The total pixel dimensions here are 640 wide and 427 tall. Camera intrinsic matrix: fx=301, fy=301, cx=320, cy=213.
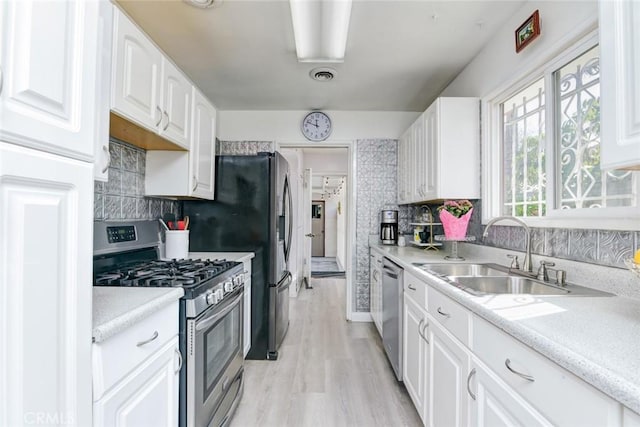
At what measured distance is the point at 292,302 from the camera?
4.32m

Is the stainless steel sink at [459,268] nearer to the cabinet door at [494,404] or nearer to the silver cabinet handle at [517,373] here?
the cabinet door at [494,404]

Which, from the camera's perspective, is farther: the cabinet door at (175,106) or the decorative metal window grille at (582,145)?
the cabinet door at (175,106)

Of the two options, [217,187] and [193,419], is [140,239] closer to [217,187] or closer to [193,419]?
[217,187]

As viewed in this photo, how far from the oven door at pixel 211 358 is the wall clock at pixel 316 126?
2213 millimetres

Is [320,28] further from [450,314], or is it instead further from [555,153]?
[450,314]

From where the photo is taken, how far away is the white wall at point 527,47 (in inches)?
55.8

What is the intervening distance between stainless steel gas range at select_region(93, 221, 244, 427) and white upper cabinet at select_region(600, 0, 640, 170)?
1542 millimetres

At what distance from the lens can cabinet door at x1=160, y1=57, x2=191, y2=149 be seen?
1.72m

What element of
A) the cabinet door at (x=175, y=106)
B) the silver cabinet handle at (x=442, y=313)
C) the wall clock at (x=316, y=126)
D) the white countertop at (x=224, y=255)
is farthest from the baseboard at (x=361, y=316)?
the cabinet door at (x=175, y=106)

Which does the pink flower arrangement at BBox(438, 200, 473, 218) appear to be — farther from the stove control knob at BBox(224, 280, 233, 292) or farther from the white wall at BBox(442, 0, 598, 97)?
the stove control knob at BBox(224, 280, 233, 292)

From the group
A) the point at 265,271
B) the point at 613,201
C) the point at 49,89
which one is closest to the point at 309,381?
the point at 265,271

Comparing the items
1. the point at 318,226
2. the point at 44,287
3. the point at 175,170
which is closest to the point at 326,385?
the point at 175,170

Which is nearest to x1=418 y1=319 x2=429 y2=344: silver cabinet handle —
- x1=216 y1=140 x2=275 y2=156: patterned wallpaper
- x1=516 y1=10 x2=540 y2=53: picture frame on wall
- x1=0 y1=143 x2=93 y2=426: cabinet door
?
x1=0 y1=143 x2=93 y2=426: cabinet door

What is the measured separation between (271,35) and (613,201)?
216cm
